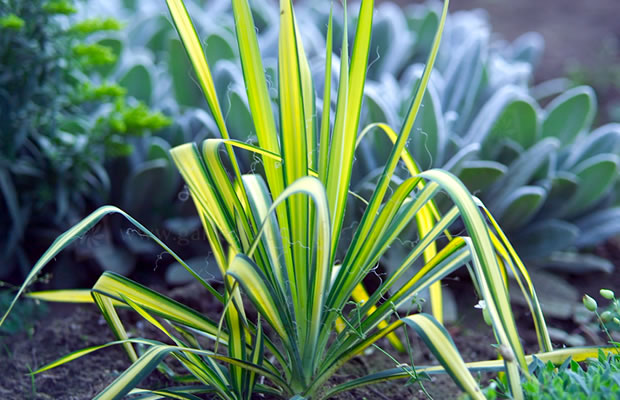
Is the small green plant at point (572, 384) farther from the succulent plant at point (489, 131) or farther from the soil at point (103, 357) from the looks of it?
the succulent plant at point (489, 131)

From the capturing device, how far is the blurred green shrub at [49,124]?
5.92 feet

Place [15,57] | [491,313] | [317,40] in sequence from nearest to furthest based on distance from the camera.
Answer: [491,313]
[15,57]
[317,40]

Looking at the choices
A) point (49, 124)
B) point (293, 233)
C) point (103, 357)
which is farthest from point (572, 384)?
point (49, 124)

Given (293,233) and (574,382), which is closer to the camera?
(574,382)

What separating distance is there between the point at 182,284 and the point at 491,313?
129 centimetres

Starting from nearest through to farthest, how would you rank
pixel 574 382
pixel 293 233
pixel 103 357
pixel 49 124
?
pixel 574 382
pixel 293 233
pixel 103 357
pixel 49 124

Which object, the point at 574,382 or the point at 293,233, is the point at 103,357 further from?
the point at 574,382

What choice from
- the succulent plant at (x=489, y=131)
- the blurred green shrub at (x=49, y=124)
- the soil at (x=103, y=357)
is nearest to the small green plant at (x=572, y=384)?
the soil at (x=103, y=357)

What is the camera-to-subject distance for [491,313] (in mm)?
974

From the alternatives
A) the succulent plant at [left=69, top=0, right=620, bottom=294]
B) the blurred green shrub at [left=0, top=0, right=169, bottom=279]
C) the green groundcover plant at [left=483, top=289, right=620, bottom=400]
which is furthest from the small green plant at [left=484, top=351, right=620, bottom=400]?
the blurred green shrub at [left=0, top=0, right=169, bottom=279]

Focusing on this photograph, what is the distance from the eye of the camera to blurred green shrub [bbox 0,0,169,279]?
1.80 meters

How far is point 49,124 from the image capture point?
6.22 feet

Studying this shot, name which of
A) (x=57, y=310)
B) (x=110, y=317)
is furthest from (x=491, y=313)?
(x=57, y=310)

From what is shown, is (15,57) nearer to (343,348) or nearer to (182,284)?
(182,284)
